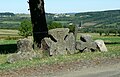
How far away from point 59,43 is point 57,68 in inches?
225

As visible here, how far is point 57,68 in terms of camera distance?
44.1 ft

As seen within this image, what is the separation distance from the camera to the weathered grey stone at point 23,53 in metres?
16.6

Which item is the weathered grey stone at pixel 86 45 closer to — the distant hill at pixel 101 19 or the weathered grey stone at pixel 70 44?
the weathered grey stone at pixel 70 44

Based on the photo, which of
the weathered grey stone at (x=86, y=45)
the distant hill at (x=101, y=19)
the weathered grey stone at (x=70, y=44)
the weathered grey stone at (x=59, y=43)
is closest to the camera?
the weathered grey stone at (x=59, y=43)

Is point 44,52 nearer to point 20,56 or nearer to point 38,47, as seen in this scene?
point 38,47

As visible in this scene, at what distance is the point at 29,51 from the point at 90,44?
4318 mm

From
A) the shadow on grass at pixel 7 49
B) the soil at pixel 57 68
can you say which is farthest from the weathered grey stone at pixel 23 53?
the shadow on grass at pixel 7 49

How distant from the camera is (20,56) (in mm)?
16984

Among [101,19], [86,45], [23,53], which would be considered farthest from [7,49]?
[101,19]

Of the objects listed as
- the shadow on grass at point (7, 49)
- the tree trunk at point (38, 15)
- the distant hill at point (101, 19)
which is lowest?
the distant hill at point (101, 19)

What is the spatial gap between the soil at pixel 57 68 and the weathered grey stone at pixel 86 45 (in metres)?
4.19

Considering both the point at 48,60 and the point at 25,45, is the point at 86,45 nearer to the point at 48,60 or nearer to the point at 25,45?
the point at 25,45

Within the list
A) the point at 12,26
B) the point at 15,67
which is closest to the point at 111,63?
the point at 15,67

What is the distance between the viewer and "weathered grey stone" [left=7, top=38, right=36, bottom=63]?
1662cm
